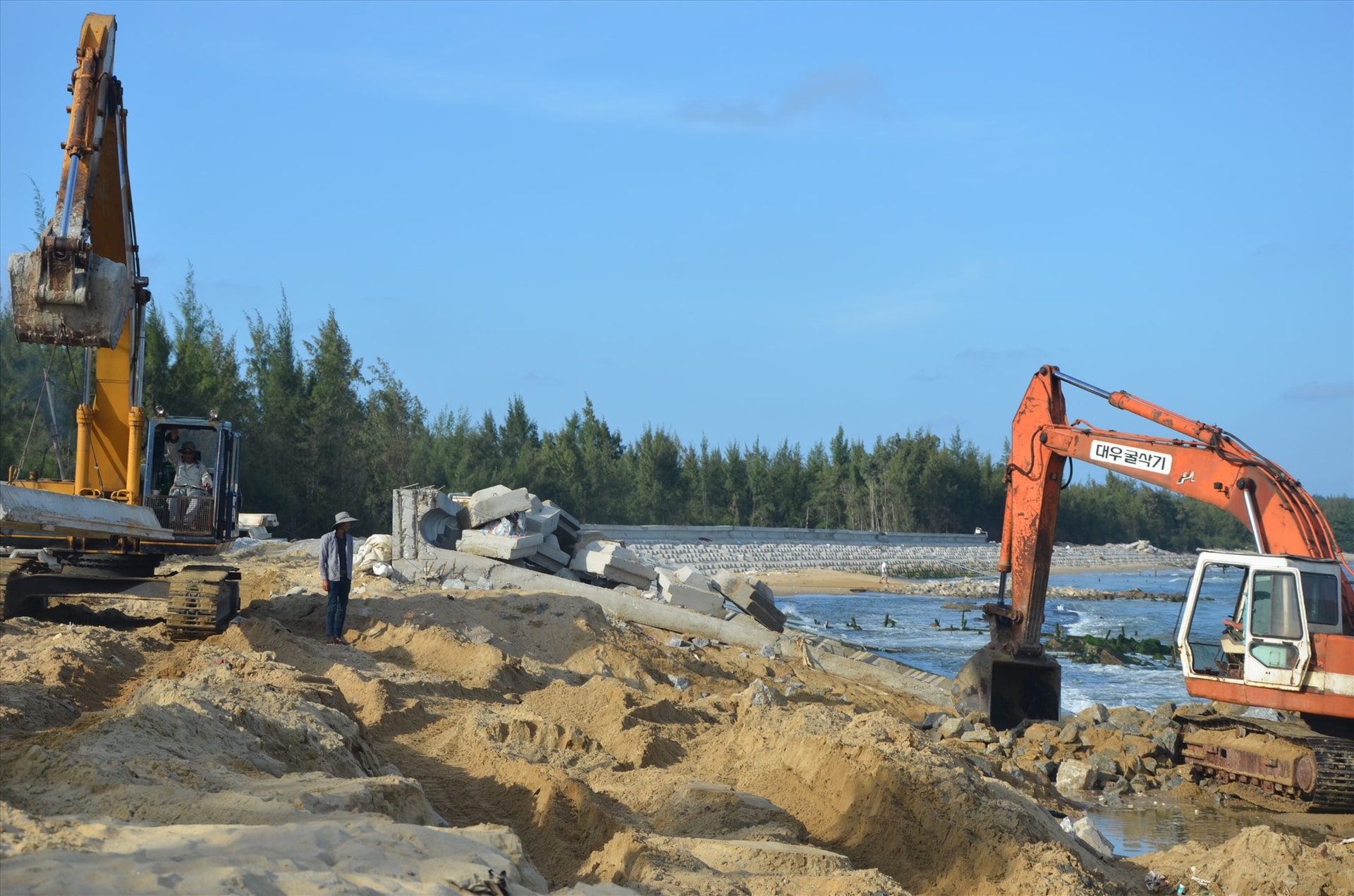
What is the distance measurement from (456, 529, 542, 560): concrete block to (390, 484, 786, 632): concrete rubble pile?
1 cm

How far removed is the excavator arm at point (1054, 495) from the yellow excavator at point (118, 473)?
8.65 metres

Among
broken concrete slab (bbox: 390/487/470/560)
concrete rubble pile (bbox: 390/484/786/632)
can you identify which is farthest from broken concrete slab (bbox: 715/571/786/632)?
broken concrete slab (bbox: 390/487/470/560)

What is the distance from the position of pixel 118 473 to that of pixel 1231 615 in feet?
37.2

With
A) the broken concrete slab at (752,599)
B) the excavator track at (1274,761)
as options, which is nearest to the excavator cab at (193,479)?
the broken concrete slab at (752,599)

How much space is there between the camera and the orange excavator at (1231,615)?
10.7 m

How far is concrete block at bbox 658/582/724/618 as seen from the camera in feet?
58.6

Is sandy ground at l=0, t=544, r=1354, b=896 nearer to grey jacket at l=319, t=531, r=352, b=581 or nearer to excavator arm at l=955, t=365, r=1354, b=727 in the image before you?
grey jacket at l=319, t=531, r=352, b=581

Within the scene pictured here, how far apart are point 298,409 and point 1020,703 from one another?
73.2ft

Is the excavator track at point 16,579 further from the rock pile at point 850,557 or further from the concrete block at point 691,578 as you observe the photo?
the rock pile at point 850,557

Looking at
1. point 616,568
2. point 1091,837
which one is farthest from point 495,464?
point 1091,837

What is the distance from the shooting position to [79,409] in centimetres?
1166

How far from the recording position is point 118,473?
11.8 m

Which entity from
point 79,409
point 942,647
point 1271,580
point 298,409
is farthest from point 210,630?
point 298,409

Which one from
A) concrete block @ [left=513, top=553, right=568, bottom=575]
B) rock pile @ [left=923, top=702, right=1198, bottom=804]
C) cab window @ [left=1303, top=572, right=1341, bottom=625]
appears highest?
cab window @ [left=1303, top=572, right=1341, bottom=625]
